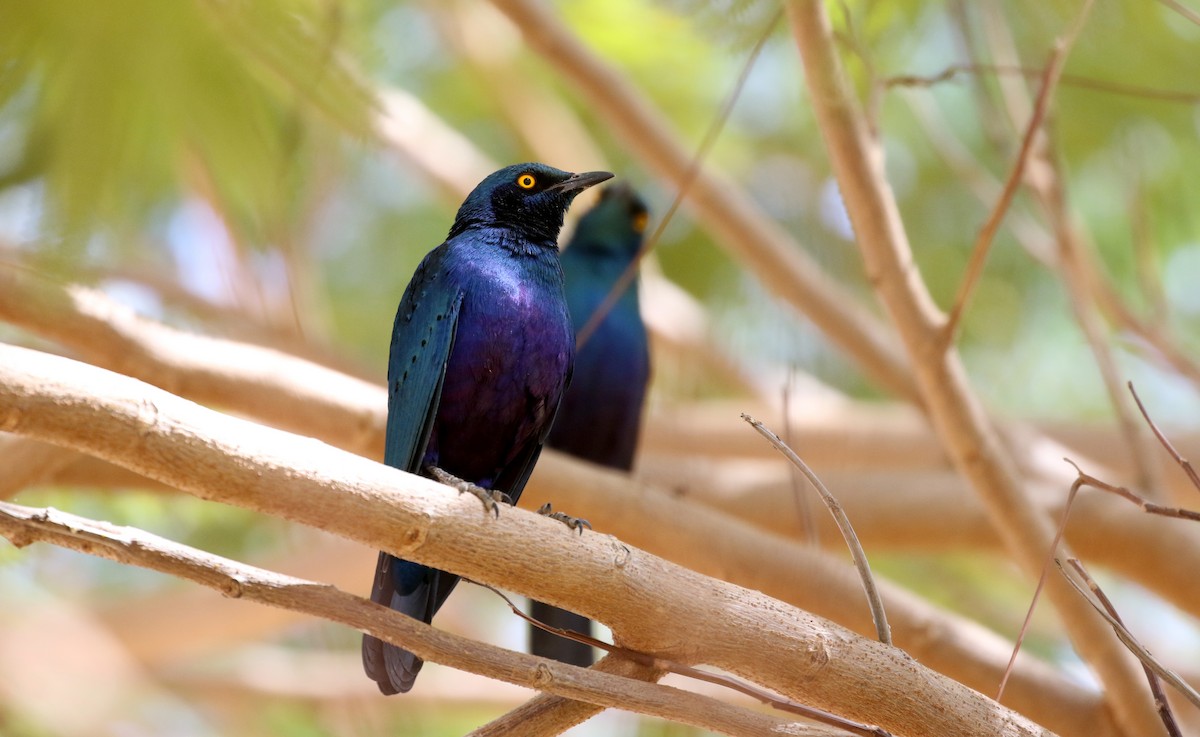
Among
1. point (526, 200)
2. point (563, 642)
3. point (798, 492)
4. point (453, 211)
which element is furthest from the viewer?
point (453, 211)

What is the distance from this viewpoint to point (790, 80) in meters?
9.36

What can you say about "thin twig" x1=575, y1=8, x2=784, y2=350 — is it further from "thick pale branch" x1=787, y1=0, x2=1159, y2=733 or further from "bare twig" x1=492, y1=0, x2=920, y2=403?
"thick pale branch" x1=787, y1=0, x2=1159, y2=733

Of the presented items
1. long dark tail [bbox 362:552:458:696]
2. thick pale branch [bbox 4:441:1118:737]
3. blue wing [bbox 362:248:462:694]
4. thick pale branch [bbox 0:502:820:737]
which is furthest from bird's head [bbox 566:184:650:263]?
thick pale branch [bbox 0:502:820:737]

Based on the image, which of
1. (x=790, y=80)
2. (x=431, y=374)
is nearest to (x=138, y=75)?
(x=431, y=374)

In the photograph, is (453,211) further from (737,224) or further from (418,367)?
(418,367)

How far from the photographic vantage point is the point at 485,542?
2.83 meters

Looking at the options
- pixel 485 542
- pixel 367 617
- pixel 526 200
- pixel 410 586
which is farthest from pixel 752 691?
pixel 526 200

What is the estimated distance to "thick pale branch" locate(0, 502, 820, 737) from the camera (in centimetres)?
256

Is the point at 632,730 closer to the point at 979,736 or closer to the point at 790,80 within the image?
the point at 979,736

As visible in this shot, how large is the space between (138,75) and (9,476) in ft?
8.97

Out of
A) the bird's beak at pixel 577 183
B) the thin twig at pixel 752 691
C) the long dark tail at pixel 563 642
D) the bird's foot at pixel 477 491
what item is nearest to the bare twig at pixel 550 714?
the thin twig at pixel 752 691

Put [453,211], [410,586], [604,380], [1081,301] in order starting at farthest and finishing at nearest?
[453,211] < [604,380] < [1081,301] < [410,586]

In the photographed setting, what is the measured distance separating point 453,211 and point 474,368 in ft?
17.3

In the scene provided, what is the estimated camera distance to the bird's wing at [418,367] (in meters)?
3.92
